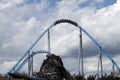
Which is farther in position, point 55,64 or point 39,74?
point 55,64

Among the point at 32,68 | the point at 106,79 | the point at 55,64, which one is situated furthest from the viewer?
the point at 106,79

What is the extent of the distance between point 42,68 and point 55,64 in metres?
3.02

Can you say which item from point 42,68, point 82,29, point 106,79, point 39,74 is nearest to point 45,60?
point 42,68

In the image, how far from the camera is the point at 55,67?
76.4 m

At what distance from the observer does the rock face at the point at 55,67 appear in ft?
248

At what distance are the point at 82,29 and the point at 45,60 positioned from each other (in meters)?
13.4

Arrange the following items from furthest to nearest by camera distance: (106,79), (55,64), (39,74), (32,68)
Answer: (106,79), (32,68), (55,64), (39,74)

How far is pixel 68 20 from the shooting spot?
84.1 meters

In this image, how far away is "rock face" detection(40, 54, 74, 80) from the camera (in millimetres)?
75625

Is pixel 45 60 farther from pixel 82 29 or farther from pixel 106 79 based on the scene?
pixel 106 79

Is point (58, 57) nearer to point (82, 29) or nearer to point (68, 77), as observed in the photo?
point (68, 77)

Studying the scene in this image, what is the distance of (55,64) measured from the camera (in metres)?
76.1

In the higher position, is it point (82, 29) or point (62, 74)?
point (82, 29)

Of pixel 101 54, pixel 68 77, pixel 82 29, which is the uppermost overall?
pixel 82 29
